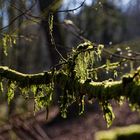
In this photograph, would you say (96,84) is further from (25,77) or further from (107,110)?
(25,77)

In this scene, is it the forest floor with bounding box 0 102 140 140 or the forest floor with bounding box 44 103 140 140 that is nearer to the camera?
the forest floor with bounding box 0 102 140 140

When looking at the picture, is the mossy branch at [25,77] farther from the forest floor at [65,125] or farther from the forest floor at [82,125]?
the forest floor at [82,125]

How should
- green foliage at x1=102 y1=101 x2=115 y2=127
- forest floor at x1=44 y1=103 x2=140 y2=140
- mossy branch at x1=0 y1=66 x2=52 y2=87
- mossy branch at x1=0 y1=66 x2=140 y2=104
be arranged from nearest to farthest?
mossy branch at x1=0 y1=66 x2=140 y2=104 → green foliage at x1=102 y1=101 x2=115 y2=127 → mossy branch at x1=0 y1=66 x2=52 y2=87 → forest floor at x1=44 y1=103 x2=140 y2=140

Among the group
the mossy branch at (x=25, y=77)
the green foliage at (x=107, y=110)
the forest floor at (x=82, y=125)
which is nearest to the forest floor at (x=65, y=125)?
the forest floor at (x=82, y=125)

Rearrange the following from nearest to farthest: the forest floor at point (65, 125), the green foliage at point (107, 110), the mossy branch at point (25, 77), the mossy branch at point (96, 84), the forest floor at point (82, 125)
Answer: the mossy branch at point (96, 84), the green foliage at point (107, 110), the mossy branch at point (25, 77), the forest floor at point (65, 125), the forest floor at point (82, 125)

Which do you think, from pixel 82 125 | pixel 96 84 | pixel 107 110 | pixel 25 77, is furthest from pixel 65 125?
pixel 96 84

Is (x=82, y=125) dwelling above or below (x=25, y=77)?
below

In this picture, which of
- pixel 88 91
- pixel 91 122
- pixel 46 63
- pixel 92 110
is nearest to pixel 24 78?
pixel 88 91

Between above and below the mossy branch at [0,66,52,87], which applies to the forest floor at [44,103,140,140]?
below

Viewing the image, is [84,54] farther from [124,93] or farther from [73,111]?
[73,111]

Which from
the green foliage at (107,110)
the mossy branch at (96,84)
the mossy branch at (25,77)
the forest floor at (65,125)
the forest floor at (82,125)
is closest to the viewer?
the mossy branch at (96,84)

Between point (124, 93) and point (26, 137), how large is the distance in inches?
432

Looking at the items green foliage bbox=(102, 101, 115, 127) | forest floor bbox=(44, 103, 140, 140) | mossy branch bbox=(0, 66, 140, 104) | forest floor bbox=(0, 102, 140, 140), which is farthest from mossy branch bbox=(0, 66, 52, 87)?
forest floor bbox=(44, 103, 140, 140)

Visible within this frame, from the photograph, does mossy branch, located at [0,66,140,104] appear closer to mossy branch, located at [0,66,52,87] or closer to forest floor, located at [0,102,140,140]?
mossy branch, located at [0,66,52,87]
